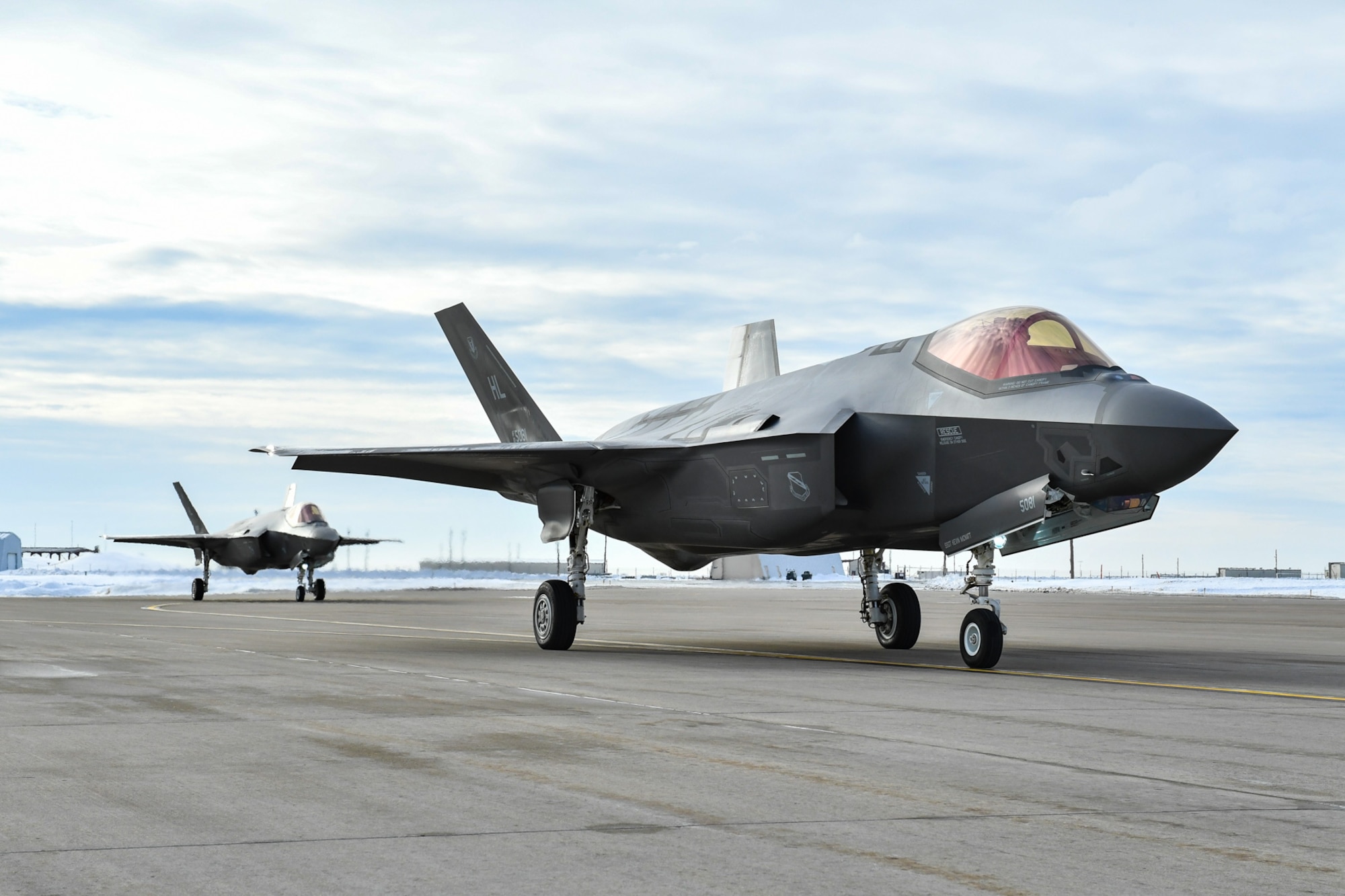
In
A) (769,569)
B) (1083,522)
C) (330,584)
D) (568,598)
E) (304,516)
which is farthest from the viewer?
(769,569)

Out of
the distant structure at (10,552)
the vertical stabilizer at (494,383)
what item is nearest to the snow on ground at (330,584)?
the distant structure at (10,552)

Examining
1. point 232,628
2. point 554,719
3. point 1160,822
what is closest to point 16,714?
point 554,719

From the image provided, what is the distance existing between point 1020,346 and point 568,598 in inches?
270

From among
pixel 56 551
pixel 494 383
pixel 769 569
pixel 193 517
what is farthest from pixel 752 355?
pixel 56 551

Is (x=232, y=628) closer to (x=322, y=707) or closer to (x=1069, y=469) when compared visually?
(x=322, y=707)

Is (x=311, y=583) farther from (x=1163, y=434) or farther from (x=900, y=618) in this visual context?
(x=1163, y=434)

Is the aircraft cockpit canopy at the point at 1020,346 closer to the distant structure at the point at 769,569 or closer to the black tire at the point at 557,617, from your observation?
the black tire at the point at 557,617

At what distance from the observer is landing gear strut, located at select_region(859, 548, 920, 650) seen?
16.7 metres

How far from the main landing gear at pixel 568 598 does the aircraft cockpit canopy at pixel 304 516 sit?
29.9 m

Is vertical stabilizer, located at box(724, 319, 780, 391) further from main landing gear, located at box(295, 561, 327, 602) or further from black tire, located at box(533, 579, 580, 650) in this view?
main landing gear, located at box(295, 561, 327, 602)

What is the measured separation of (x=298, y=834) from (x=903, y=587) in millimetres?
12739

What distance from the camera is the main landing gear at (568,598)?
16.5m

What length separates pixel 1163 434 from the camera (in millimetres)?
11414

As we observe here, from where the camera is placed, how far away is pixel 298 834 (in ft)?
15.2
